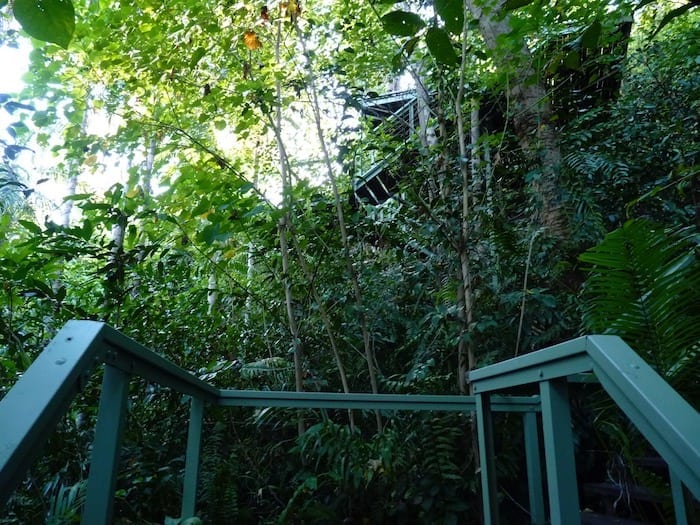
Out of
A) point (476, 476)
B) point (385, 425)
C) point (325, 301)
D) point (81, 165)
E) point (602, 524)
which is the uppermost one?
point (81, 165)

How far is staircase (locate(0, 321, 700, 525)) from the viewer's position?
0.65 m

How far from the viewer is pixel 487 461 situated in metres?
1.89

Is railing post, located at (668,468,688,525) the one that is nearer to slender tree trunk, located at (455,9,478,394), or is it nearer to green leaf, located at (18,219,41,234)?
slender tree trunk, located at (455,9,478,394)

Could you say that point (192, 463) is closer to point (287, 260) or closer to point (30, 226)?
point (30, 226)

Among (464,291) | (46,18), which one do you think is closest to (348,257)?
(464,291)

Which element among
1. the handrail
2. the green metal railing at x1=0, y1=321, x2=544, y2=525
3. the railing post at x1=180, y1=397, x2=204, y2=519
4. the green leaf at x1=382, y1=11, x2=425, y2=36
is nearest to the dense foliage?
the railing post at x1=180, y1=397, x2=204, y2=519

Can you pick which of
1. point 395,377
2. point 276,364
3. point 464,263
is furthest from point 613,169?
point 276,364

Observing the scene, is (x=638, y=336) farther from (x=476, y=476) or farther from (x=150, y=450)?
(x=150, y=450)

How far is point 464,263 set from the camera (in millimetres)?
3084

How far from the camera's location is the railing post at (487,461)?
182 centimetres

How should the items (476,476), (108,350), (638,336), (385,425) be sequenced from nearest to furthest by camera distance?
(108,350)
(638,336)
(476,476)
(385,425)

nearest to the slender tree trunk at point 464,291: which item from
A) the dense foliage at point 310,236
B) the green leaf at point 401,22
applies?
the dense foliage at point 310,236

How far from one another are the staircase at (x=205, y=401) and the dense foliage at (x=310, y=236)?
106cm

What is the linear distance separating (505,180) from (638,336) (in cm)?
233
